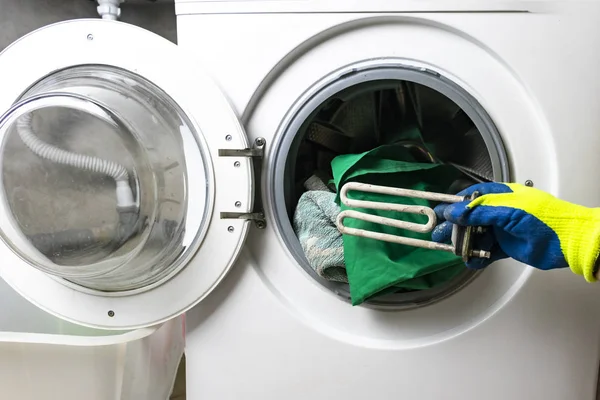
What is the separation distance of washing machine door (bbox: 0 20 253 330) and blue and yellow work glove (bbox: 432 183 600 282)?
32 centimetres

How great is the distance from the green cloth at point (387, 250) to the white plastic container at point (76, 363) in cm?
35

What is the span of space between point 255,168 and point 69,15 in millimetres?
651

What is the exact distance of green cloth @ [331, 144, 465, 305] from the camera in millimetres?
675

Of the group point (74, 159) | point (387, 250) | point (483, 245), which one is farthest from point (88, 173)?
point (483, 245)

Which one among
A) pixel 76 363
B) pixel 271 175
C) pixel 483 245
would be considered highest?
pixel 271 175

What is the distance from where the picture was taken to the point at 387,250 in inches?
27.5

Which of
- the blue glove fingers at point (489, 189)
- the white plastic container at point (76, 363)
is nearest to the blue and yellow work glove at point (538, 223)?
the blue glove fingers at point (489, 189)

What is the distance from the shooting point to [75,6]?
1092 millimetres

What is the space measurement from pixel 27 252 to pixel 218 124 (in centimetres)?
31

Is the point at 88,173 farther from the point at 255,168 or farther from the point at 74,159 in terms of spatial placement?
the point at 255,168

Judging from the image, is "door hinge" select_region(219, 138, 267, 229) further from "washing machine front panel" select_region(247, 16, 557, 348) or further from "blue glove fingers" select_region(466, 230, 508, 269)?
"blue glove fingers" select_region(466, 230, 508, 269)

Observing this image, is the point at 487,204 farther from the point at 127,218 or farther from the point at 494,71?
the point at 127,218

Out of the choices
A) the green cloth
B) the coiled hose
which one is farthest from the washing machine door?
the green cloth

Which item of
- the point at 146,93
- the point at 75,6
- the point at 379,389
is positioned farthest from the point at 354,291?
the point at 75,6
